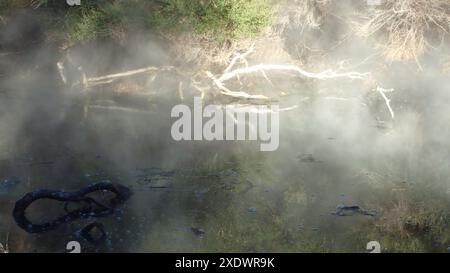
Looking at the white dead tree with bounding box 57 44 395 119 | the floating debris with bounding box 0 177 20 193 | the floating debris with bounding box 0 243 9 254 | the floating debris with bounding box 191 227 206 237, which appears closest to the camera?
the floating debris with bounding box 0 243 9 254

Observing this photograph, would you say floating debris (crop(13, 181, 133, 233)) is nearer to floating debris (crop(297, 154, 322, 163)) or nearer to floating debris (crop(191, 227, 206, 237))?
floating debris (crop(191, 227, 206, 237))

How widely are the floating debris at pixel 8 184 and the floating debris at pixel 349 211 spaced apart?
549 centimetres

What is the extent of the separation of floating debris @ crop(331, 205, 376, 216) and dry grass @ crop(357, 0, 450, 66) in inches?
378

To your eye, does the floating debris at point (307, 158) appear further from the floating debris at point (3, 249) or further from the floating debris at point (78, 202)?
the floating debris at point (3, 249)

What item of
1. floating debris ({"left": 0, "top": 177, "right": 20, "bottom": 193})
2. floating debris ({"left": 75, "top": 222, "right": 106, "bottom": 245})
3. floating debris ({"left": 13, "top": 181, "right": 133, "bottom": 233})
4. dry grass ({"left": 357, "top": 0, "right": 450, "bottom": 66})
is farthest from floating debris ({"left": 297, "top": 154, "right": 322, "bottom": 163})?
dry grass ({"left": 357, "top": 0, "right": 450, "bottom": 66})

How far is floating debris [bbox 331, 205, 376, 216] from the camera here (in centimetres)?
804

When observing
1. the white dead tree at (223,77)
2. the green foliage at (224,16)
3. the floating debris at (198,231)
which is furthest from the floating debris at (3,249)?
the green foliage at (224,16)

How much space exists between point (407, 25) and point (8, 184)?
13087 millimetres

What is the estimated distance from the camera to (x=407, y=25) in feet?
52.3

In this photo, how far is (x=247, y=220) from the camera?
7676mm

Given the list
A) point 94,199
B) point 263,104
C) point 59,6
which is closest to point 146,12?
point 59,6

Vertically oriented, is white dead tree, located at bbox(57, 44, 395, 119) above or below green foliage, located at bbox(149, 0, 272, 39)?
below

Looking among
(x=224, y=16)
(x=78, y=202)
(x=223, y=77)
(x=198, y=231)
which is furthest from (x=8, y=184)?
(x=224, y=16)

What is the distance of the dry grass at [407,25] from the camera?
15.8m
